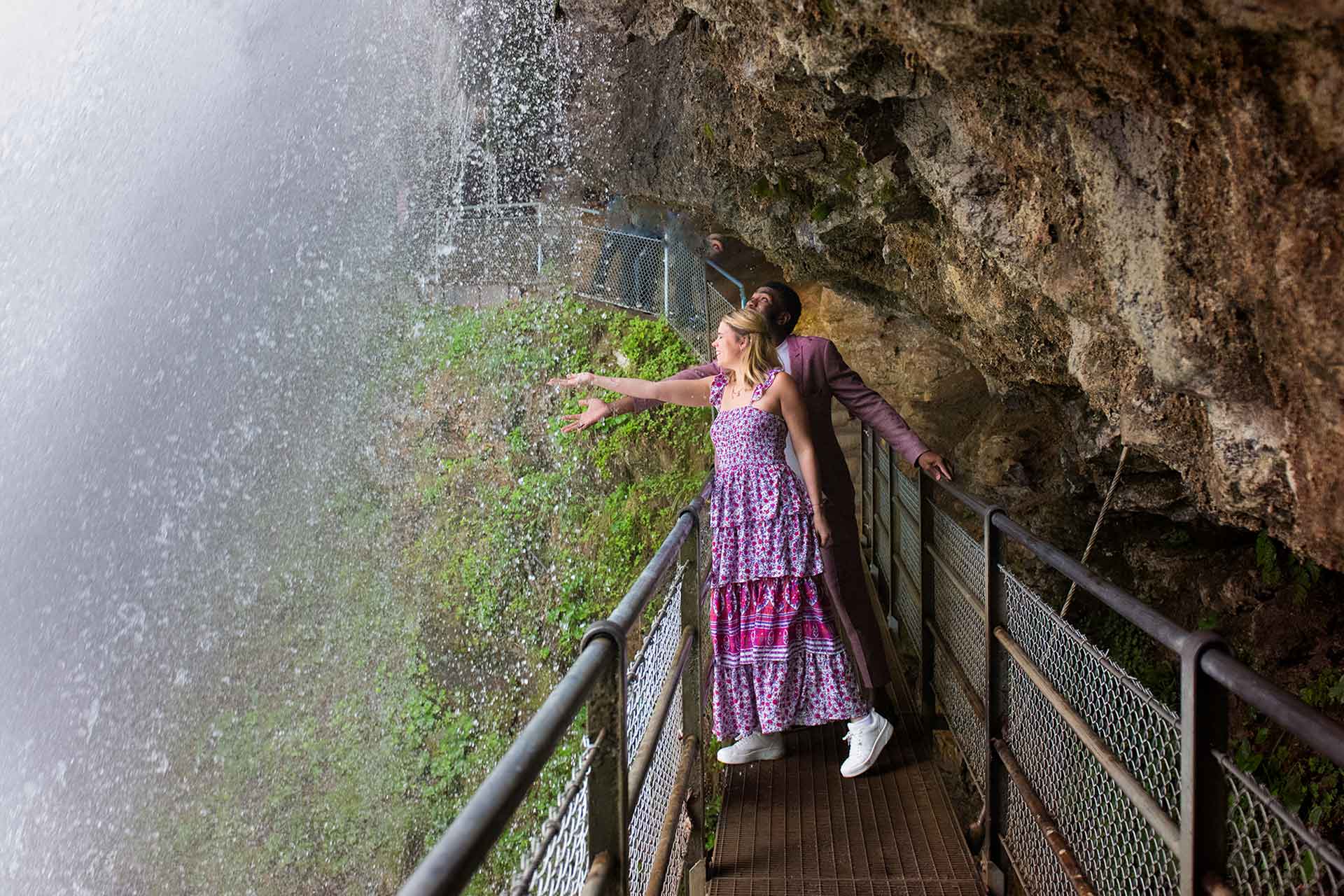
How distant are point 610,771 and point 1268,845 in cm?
103

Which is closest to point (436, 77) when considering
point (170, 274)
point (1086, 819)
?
point (170, 274)

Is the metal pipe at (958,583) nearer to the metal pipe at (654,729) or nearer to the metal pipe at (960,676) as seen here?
the metal pipe at (960,676)

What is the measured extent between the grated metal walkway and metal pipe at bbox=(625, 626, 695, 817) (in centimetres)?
79

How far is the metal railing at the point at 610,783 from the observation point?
39.9 inches

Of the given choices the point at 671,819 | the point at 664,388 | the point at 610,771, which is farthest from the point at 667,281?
the point at 610,771

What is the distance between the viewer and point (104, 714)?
12047 mm

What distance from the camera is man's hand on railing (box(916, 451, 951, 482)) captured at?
3797mm

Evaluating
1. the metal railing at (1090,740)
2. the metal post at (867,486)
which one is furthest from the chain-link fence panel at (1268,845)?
the metal post at (867,486)

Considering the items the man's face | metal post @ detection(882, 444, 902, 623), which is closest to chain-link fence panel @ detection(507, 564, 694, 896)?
the man's face

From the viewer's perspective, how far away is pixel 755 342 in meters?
3.69

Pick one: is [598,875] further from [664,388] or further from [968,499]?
[664,388]

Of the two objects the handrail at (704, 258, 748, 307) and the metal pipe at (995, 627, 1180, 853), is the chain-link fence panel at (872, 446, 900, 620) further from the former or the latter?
the handrail at (704, 258, 748, 307)

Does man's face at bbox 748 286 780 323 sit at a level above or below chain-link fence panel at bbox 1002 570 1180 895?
above

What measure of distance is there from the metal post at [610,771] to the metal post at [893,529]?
151 inches
